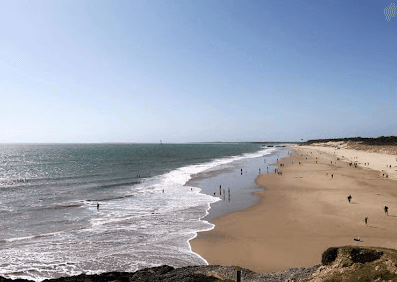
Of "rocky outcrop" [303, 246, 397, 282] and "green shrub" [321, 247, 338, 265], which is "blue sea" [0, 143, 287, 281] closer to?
"green shrub" [321, 247, 338, 265]

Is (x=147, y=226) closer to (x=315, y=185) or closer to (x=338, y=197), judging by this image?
(x=338, y=197)

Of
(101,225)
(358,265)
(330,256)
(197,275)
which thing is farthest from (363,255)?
(101,225)

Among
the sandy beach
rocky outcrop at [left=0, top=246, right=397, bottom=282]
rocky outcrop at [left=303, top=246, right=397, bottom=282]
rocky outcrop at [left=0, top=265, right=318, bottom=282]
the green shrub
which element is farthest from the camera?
the sandy beach

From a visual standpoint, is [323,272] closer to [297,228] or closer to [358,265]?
[358,265]

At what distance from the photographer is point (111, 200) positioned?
3728cm

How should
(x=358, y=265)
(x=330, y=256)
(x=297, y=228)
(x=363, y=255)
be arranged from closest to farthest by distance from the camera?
1. (x=358, y=265)
2. (x=363, y=255)
3. (x=330, y=256)
4. (x=297, y=228)

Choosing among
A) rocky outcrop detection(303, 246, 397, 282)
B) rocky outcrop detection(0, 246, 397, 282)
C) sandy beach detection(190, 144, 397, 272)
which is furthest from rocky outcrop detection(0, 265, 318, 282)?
sandy beach detection(190, 144, 397, 272)

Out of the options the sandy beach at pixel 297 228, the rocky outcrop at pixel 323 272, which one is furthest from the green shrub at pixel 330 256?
the sandy beach at pixel 297 228

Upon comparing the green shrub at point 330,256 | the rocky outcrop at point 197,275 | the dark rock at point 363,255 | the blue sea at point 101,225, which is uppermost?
the dark rock at point 363,255

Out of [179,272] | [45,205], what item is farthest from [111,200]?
[179,272]

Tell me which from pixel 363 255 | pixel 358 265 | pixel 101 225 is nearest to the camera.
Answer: pixel 358 265

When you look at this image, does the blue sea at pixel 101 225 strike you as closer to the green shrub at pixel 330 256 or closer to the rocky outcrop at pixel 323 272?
the rocky outcrop at pixel 323 272

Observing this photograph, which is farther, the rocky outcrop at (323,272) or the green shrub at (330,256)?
the green shrub at (330,256)

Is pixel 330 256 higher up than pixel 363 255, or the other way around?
pixel 363 255
